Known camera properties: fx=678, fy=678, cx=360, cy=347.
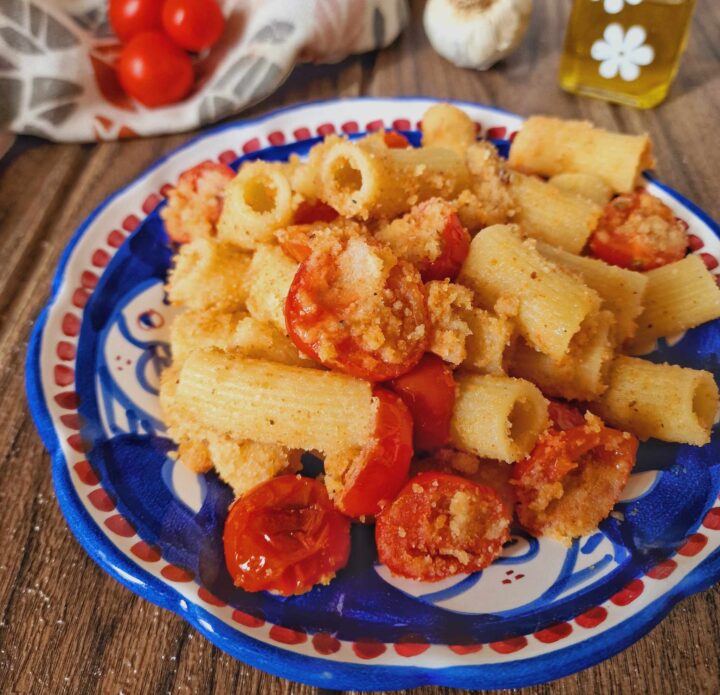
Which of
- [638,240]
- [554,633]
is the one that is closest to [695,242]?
[638,240]

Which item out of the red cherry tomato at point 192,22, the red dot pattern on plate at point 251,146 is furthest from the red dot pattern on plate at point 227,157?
the red cherry tomato at point 192,22

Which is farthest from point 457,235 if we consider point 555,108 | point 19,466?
point 555,108

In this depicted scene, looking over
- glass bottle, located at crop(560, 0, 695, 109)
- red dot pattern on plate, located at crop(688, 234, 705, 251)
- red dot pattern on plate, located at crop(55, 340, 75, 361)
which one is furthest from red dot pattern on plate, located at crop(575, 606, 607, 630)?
glass bottle, located at crop(560, 0, 695, 109)

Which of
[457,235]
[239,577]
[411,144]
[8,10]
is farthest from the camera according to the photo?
[8,10]

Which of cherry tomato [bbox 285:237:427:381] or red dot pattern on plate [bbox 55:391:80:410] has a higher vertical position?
cherry tomato [bbox 285:237:427:381]

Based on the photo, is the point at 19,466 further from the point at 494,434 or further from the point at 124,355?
the point at 494,434

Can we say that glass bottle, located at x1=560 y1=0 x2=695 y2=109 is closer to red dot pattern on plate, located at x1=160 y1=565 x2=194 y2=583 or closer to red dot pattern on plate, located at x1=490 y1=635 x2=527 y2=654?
red dot pattern on plate, located at x1=490 y1=635 x2=527 y2=654
